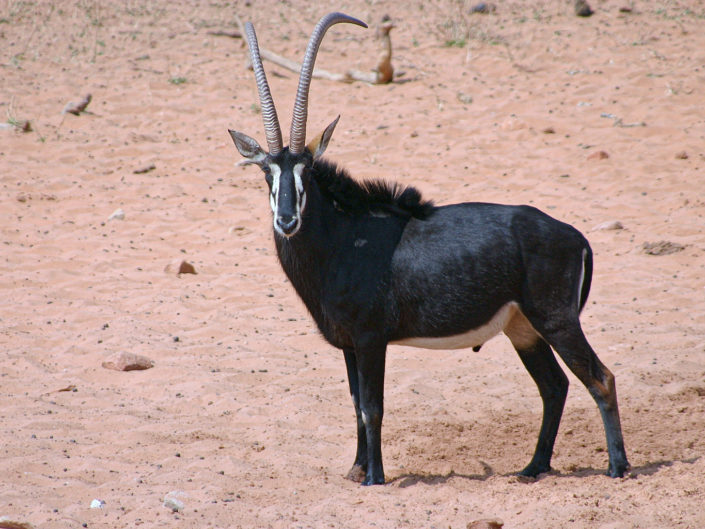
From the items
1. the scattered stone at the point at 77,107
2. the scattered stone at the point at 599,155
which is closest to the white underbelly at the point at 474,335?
the scattered stone at the point at 599,155

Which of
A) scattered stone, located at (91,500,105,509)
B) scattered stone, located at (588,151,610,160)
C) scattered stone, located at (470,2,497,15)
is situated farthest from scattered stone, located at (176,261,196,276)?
scattered stone, located at (470,2,497,15)

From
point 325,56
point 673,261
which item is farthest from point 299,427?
point 325,56

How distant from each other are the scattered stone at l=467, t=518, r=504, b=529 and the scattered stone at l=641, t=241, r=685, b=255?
5.93 meters

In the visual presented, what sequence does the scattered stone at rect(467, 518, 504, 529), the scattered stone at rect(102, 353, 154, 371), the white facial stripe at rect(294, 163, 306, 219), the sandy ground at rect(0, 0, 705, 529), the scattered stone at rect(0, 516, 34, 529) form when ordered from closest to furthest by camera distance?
the scattered stone at rect(0, 516, 34, 529), the scattered stone at rect(467, 518, 504, 529), the sandy ground at rect(0, 0, 705, 529), the white facial stripe at rect(294, 163, 306, 219), the scattered stone at rect(102, 353, 154, 371)

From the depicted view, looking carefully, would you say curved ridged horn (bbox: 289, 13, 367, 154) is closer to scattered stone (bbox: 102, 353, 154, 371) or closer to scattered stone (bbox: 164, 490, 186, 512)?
scattered stone (bbox: 164, 490, 186, 512)

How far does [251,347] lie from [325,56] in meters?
10.4

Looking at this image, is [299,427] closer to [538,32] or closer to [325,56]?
[325,56]

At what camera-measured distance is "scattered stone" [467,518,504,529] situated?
436 cm

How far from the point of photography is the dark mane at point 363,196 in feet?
18.5

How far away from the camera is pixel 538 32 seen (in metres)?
17.0

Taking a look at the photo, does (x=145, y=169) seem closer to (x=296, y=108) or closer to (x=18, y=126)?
(x=18, y=126)

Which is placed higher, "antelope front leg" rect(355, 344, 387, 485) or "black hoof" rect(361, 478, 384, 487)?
"antelope front leg" rect(355, 344, 387, 485)

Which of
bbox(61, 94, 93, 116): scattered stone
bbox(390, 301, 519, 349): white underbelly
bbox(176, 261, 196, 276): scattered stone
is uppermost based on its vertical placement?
bbox(61, 94, 93, 116): scattered stone

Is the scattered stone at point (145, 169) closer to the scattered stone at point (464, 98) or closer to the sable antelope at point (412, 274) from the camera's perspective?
the scattered stone at point (464, 98)
